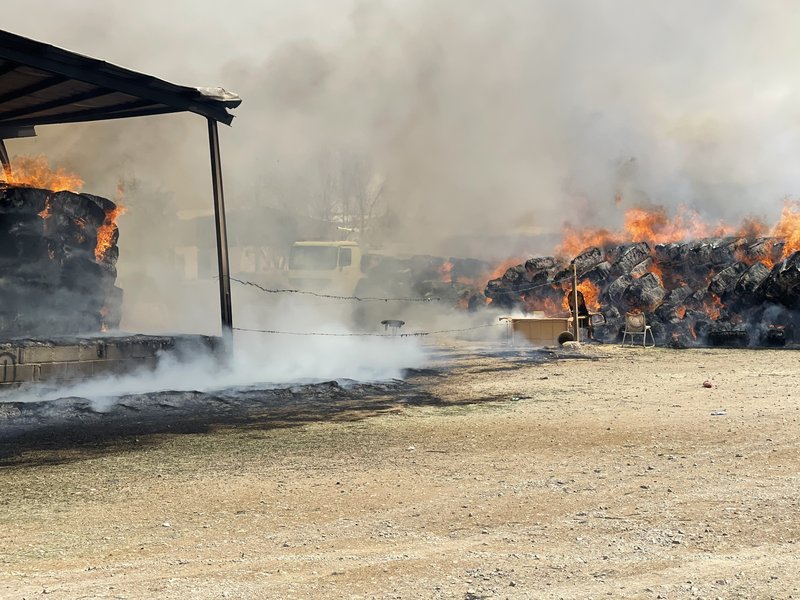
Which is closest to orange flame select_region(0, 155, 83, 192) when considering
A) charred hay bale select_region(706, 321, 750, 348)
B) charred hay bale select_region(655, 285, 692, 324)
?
charred hay bale select_region(706, 321, 750, 348)

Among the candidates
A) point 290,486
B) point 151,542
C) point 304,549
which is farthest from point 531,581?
point 290,486

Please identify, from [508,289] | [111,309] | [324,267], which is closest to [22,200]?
[111,309]

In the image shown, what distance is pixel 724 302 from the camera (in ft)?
91.3

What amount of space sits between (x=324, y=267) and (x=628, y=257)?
12391 millimetres

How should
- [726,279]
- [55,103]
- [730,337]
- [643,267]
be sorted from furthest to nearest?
[643,267] → [726,279] → [730,337] → [55,103]

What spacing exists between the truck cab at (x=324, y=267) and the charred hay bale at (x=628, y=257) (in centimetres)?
1076

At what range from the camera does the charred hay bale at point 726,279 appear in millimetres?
28141

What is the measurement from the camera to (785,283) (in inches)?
989

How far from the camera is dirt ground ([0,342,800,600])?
4.43 m

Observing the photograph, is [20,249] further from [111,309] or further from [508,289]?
[508,289]

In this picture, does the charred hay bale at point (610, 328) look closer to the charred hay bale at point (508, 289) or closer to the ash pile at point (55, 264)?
the charred hay bale at point (508, 289)

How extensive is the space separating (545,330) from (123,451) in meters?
18.6

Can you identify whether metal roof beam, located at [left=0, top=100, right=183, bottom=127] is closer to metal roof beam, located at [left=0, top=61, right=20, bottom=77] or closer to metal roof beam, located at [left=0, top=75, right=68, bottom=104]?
metal roof beam, located at [left=0, top=75, right=68, bottom=104]

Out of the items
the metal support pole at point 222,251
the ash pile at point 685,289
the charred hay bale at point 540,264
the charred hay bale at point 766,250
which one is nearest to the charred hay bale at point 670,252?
the ash pile at point 685,289
